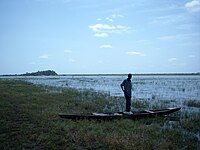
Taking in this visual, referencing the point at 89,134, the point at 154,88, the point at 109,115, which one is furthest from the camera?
the point at 154,88

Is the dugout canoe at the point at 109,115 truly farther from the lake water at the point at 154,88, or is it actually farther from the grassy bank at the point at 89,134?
the lake water at the point at 154,88

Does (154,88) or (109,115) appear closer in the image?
(109,115)

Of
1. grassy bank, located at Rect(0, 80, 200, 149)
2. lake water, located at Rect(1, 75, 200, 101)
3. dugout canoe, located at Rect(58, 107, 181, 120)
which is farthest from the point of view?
lake water, located at Rect(1, 75, 200, 101)

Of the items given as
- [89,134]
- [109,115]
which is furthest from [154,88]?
[89,134]

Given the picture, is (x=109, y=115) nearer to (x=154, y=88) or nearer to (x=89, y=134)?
(x=89, y=134)

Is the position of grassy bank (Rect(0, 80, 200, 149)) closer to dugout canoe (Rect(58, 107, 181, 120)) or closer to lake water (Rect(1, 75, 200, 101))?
dugout canoe (Rect(58, 107, 181, 120))

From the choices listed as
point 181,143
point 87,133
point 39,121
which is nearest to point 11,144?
point 87,133

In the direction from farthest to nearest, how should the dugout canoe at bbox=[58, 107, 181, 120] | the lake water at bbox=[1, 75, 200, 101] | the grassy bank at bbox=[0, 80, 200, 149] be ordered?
the lake water at bbox=[1, 75, 200, 101] < the dugout canoe at bbox=[58, 107, 181, 120] < the grassy bank at bbox=[0, 80, 200, 149]

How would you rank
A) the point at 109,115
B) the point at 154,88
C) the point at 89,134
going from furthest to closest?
the point at 154,88, the point at 109,115, the point at 89,134

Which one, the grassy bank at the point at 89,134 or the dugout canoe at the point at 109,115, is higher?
the dugout canoe at the point at 109,115

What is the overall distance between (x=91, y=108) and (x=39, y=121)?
20.7 feet

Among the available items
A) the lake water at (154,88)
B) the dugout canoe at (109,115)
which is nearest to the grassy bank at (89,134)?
the dugout canoe at (109,115)

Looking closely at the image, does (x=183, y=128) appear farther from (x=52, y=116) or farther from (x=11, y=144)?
(x=11, y=144)

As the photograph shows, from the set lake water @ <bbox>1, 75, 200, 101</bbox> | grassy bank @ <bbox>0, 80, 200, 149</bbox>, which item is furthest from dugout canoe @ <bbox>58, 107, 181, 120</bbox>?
lake water @ <bbox>1, 75, 200, 101</bbox>
